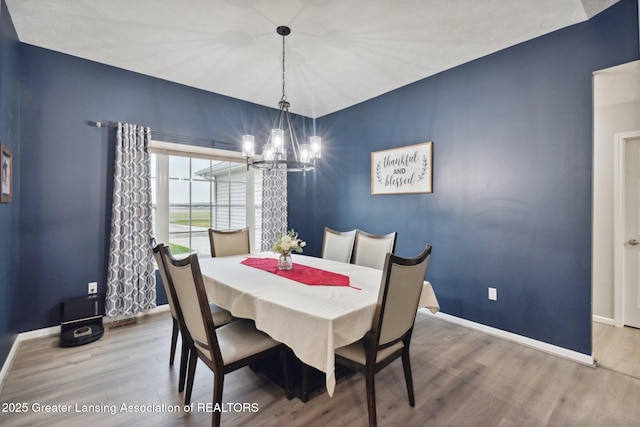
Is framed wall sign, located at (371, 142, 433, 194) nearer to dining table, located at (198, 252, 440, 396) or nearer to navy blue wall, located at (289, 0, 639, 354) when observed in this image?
navy blue wall, located at (289, 0, 639, 354)

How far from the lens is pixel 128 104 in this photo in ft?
10.8

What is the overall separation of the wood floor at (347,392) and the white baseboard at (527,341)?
0.23 feet

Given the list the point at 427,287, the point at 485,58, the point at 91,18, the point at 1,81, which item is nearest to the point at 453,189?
the point at 485,58

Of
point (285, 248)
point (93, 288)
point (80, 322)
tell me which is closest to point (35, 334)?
point (80, 322)

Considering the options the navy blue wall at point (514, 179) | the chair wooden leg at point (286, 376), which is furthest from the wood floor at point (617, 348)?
the chair wooden leg at point (286, 376)

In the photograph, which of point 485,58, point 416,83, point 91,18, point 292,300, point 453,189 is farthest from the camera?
point 416,83

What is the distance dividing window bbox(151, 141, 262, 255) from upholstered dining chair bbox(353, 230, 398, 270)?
2.03 meters

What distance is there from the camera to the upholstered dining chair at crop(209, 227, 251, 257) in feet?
10.6

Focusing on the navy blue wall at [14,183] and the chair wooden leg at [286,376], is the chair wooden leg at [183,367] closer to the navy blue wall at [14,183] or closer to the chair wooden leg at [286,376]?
the chair wooden leg at [286,376]

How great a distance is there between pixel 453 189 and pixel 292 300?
233cm

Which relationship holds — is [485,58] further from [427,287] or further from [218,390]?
[218,390]

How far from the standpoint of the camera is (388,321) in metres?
1.62

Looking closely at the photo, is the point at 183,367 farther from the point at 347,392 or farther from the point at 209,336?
the point at 347,392

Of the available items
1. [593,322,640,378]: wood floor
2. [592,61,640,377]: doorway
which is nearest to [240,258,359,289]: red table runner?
[593,322,640,378]: wood floor
